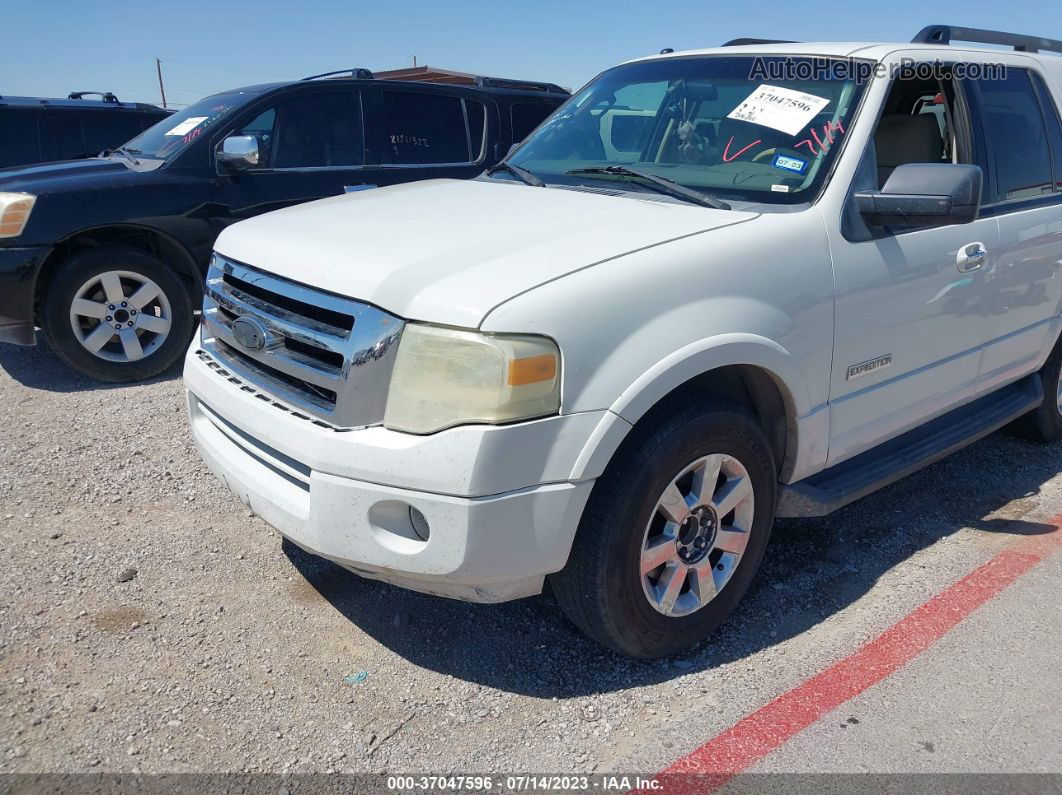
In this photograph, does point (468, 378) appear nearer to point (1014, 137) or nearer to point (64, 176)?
point (1014, 137)

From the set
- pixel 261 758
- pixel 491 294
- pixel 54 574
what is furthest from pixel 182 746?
pixel 491 294

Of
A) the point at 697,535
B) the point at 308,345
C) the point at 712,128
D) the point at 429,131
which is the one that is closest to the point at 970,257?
the point at 712,128

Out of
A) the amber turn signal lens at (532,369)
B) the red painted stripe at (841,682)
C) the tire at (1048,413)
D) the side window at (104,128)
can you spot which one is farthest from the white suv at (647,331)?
the side window at (104,128)

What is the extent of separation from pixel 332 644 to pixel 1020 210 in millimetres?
3330

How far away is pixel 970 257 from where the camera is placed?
3.35 m

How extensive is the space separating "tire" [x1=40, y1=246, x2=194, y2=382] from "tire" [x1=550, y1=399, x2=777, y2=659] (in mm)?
3904

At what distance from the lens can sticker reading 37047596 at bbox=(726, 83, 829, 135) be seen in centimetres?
313

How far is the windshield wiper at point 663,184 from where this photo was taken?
295cm

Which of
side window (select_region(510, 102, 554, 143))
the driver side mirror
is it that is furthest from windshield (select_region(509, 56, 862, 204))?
side window (select_region(510, 102, 554, 143))

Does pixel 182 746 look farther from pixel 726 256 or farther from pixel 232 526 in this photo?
pixel 726 256

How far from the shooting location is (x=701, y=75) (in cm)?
360

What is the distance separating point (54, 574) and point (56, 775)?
114 cm

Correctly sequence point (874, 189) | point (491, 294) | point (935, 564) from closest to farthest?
point (491, 294) → point (874, 189) → point (935, 564)

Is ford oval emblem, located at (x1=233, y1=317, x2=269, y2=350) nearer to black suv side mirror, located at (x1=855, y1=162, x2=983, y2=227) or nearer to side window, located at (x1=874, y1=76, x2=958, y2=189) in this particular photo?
black suv side mirror, located at (x1=855, y1=162, x2=983, y2=227)
